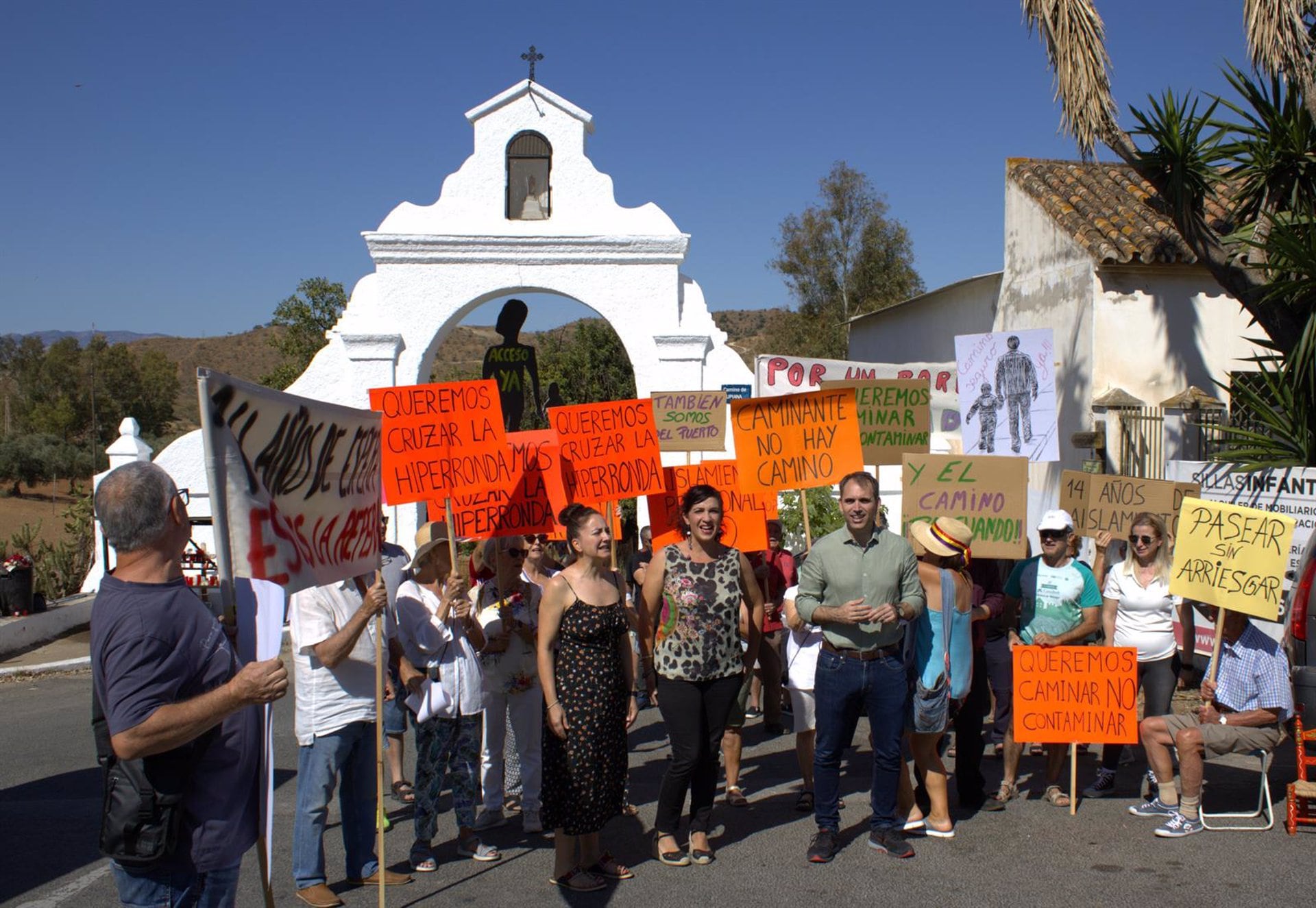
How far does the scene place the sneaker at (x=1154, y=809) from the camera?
6.21 meters

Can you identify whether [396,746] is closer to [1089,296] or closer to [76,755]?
[76,755]

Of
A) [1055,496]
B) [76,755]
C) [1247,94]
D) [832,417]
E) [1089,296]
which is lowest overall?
[76,755]

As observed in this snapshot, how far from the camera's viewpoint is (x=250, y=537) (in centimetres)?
390

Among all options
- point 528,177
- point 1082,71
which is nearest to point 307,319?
point 528,177

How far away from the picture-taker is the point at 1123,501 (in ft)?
26.6

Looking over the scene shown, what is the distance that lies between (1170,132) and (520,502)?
6629mm

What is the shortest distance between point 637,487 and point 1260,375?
6.60 m

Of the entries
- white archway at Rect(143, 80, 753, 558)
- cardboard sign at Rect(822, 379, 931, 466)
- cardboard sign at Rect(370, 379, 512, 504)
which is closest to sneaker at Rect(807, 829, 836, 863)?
cardboard sign at Rect(370, 379, 512, 504)

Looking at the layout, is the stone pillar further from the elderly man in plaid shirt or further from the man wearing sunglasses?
the elderly man in plaid shirt

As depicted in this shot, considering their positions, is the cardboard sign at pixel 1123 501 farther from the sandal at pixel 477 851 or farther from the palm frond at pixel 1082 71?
the sandal at pixel 477 851

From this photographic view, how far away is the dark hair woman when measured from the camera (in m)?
5.72

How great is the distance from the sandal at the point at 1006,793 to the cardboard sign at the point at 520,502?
10.3 feet

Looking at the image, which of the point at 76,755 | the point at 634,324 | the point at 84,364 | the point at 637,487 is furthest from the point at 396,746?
the point at 84,364

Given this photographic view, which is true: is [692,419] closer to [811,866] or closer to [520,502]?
[520,502]
